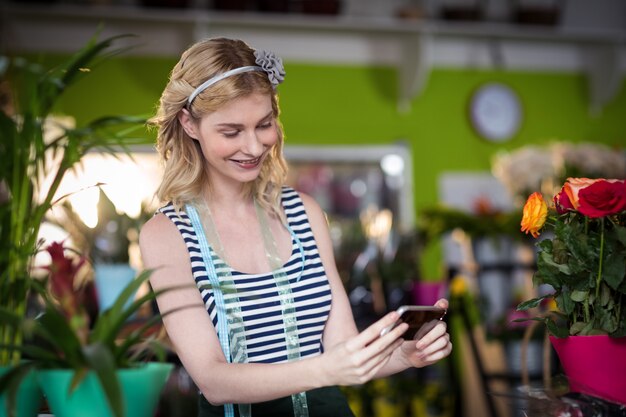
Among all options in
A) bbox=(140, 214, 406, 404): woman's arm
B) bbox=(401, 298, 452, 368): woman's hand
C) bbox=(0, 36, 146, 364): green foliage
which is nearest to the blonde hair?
bbox=(140, 214, 406, 404): woman's arm

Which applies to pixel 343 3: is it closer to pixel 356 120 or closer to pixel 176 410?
pixel 356 120

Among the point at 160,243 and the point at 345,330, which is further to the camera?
the point at 345,330

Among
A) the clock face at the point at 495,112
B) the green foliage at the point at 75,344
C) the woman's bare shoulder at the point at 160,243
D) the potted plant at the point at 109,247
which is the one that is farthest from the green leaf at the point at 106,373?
the clock face at the point at 495,112

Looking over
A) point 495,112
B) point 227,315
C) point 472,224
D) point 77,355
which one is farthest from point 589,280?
point 495,112

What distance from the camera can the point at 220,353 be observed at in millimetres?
1507

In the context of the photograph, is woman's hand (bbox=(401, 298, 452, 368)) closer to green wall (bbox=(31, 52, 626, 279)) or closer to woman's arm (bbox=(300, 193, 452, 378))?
woman's arm (bbox=(300, 193, 452, 378))

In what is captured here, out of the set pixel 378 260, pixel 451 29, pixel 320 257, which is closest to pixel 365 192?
pixel 451 29

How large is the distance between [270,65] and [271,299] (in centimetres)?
45

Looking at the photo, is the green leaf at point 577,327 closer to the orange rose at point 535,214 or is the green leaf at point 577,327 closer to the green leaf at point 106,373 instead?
the orange rose at point 535,214

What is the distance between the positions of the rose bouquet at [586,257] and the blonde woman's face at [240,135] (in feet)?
1.71

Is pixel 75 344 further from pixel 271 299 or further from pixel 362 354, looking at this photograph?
pixel 271 299

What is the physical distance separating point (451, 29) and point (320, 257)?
4.06 metres

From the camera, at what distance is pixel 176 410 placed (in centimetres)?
259

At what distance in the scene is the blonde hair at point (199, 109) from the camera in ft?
5.31
